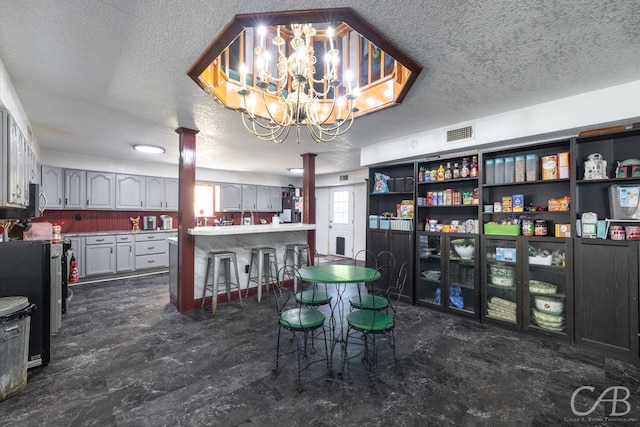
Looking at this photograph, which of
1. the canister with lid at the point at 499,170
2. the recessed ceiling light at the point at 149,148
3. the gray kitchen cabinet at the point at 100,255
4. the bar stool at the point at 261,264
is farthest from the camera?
the gray kitchen cabinet at the point at 100,255

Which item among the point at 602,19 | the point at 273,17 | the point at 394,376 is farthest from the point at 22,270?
the point at 602,19

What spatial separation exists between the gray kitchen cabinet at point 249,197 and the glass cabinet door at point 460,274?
5473 millimetres

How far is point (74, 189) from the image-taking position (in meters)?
5.22

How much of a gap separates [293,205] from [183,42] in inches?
259

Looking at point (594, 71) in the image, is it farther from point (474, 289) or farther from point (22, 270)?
point (22, 270)

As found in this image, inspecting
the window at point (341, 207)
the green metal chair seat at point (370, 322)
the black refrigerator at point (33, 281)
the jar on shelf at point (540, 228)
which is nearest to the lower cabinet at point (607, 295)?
the jar on shelf at point (540, 228)

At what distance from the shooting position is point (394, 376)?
2207 millimetres

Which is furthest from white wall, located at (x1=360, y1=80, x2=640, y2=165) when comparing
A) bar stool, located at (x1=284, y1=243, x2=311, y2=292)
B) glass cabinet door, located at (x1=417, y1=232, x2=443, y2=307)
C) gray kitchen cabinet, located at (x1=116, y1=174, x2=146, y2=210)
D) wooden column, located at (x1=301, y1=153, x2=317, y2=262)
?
gray kitchen cabinet, located at (x1=116, y1=174, x2=146, y2=210)

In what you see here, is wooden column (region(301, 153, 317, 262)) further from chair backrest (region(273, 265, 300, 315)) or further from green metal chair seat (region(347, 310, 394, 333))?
green metal chair seat (region(347, 310, 394, 333))

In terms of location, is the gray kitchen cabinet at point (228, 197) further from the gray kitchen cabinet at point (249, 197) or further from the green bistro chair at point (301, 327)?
the green bistro chair at point (301, 327)

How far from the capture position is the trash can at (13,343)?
6.33 feet

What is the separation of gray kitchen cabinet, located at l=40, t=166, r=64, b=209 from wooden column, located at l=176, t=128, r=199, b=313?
3206 millimetres

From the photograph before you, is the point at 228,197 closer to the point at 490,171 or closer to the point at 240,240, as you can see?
the point at 240,240

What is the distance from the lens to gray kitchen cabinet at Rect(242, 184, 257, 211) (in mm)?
7543
